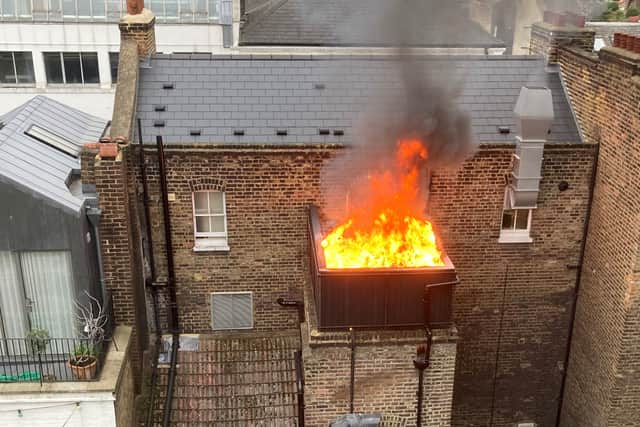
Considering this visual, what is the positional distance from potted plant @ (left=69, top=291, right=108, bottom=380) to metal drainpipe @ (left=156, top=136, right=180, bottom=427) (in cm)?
161

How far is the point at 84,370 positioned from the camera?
9.30 metres

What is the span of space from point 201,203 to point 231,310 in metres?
2.22

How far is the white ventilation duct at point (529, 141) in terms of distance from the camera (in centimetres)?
1045

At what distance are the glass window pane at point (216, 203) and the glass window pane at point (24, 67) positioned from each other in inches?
876

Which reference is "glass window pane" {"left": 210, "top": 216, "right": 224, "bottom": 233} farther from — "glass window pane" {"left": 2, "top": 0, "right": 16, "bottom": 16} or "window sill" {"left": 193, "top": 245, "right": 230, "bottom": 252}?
"glass window pane" {"left": 2, "top": 0, "right": 16, "bottom": 16}

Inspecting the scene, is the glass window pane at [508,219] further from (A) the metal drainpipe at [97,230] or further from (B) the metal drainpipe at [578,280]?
(A) the metal drainpipe at [97,230]

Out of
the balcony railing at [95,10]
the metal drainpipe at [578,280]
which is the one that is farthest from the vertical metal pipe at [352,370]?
the balcony railing at [95,10]

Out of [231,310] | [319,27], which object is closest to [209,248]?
[231,310]

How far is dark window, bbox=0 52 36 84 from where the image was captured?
29.2 metres

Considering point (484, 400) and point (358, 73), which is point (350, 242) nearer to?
point (358, 73)

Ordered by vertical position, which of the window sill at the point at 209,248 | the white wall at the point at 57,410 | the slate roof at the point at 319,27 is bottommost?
Result: the white wall at the point at 57,410

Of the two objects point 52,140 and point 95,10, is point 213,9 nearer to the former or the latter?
point 95,10

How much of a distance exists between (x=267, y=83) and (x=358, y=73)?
183 cm

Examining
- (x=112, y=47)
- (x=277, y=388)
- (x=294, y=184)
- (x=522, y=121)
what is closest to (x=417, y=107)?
(x=522, y=121)
